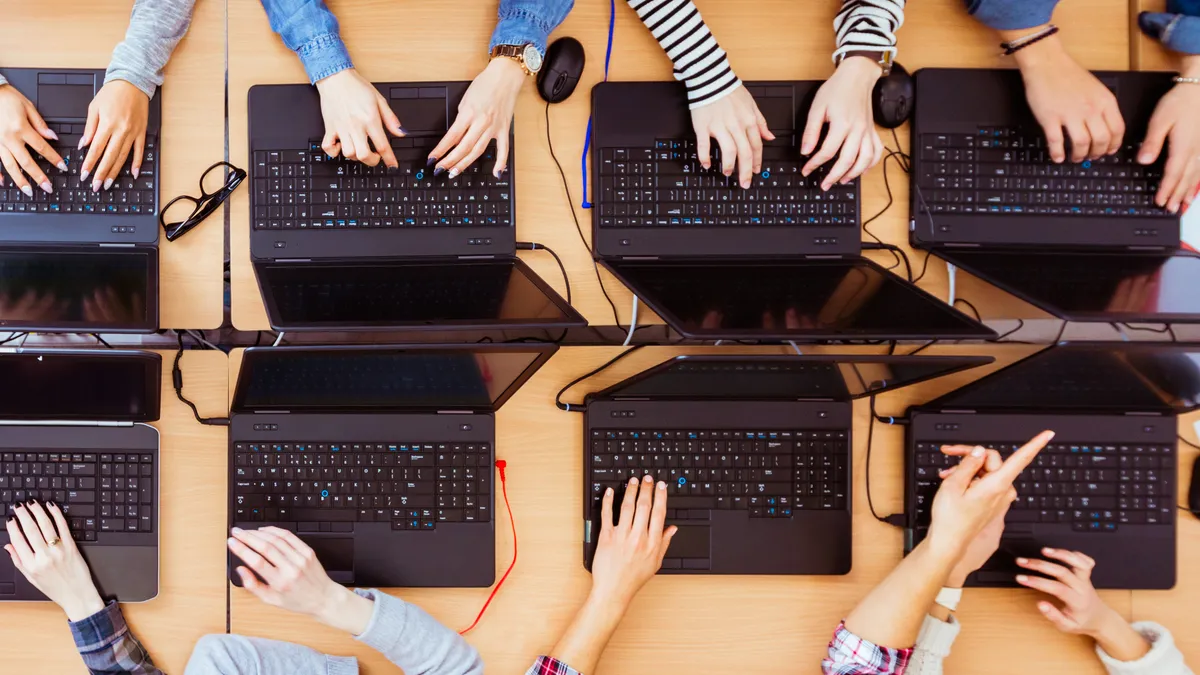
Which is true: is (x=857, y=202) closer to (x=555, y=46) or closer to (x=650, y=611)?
(x=555, y=46)

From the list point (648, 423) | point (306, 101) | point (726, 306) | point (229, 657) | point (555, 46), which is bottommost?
point (229, 657)

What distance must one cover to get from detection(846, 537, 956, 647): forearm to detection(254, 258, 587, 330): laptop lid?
65 centimetres

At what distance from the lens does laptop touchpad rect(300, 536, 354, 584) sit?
115 centimetres

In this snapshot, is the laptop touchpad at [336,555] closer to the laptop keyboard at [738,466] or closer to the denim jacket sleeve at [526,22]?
the laptop keyboard at [738,466]

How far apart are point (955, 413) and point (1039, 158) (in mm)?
429

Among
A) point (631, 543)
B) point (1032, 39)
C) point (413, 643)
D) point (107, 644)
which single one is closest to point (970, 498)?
point (631, 543)

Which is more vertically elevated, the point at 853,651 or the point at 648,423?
the point at 648,423

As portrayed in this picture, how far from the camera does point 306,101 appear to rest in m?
1.14

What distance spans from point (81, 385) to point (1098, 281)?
151cm

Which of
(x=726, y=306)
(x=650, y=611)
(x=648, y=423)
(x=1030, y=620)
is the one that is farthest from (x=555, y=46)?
(x=1030, y=620)

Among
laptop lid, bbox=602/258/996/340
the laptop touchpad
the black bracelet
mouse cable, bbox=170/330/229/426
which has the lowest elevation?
the laptop touchpad

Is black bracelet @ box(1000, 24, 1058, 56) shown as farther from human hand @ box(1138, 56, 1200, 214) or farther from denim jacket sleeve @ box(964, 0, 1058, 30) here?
human hand @ box(1138, 56, 1200, 214)

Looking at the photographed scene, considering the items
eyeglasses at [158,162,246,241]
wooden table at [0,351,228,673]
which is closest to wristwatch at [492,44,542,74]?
eyeglasses at [158,162,246,241]

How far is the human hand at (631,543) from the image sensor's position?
3.73ft
